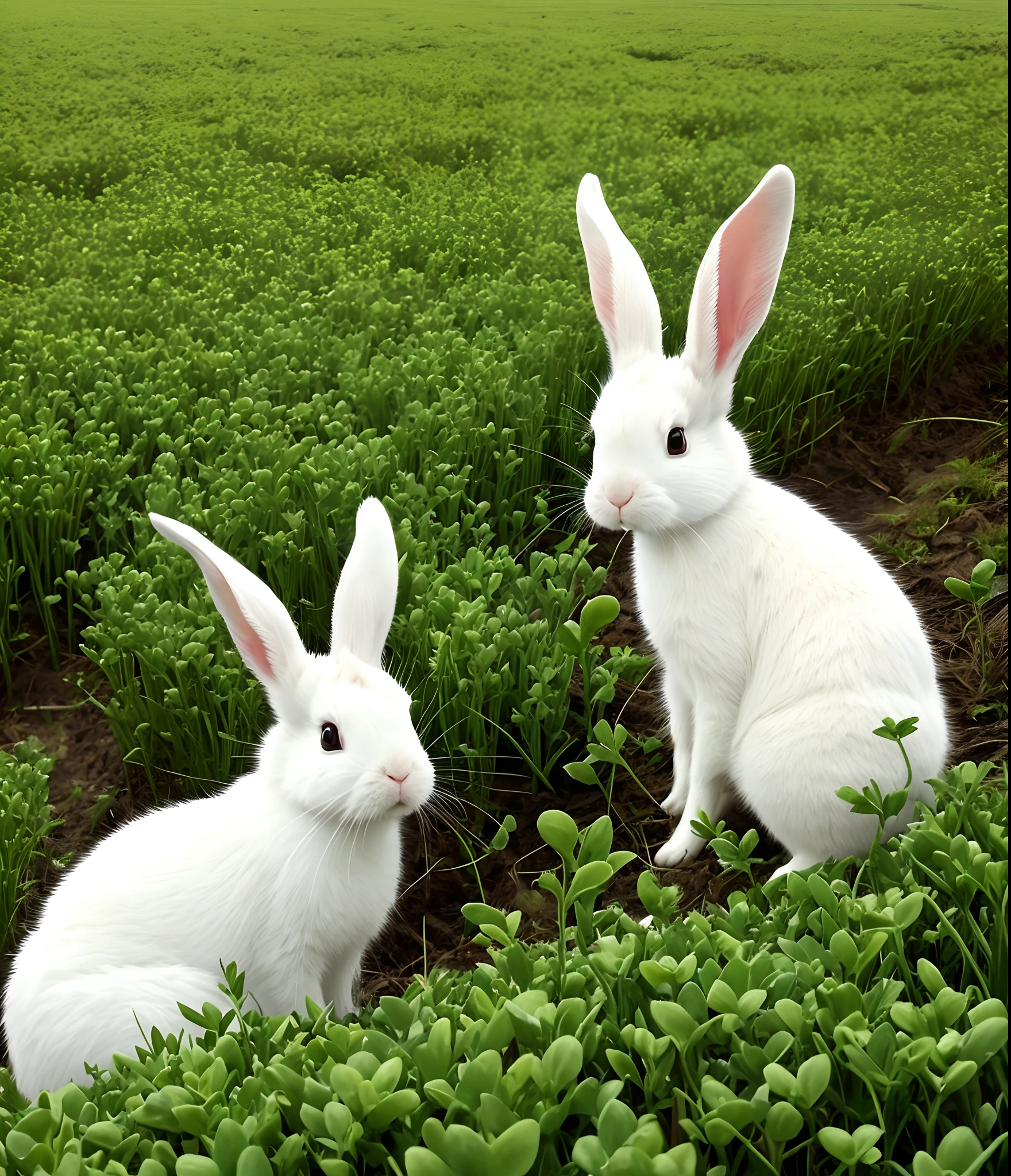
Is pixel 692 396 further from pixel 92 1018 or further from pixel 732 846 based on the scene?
pixel 92 1018

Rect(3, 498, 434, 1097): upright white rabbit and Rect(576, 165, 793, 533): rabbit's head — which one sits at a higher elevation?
Rect(576, 165, 793, 533): rabbit's head

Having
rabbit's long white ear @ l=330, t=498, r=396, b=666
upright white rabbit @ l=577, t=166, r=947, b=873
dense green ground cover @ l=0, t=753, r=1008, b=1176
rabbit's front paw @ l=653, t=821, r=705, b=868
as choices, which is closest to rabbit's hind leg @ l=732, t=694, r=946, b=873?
upright white rabbit @ l=577, t=166, r=947, b=873

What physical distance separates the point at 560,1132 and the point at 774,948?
641mm

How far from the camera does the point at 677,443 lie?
247 centimetres

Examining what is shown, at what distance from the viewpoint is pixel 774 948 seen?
195cm

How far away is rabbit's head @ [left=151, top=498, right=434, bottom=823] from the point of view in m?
2.17

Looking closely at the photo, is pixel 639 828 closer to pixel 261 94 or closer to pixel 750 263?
pixel 750 263

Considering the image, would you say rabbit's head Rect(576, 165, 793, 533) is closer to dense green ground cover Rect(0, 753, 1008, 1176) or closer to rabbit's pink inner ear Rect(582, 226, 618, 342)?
rabbit's pink inner ear Rect(582, 226, 618, 342)

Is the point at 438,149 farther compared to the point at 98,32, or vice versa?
the point at 438,149

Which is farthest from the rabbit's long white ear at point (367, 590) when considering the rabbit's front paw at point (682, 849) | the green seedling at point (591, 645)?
the rabbit's front paw at point (682, 849)

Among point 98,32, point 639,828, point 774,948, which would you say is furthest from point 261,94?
point 774,948

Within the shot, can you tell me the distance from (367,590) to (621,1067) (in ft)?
4.00

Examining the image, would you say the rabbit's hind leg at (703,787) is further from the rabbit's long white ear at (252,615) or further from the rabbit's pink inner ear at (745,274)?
the rabbit's long white ear at (252,615)

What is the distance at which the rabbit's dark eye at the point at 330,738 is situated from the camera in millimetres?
2248
